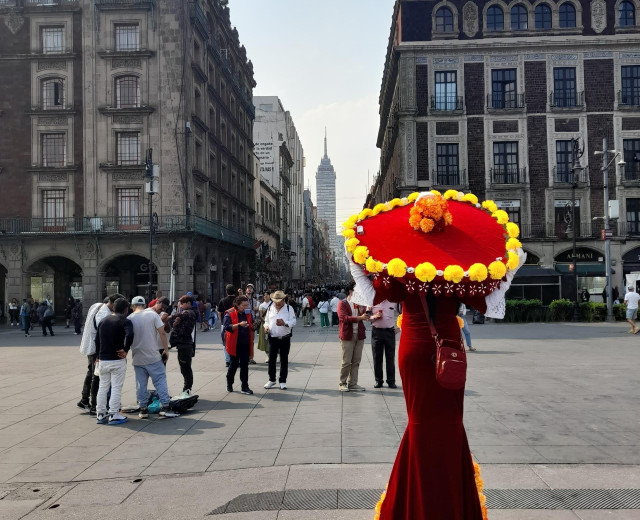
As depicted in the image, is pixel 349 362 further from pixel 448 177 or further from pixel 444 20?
pixel 444 20

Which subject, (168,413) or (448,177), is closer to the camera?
(168,413)

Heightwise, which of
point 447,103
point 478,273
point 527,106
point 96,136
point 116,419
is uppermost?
point 447,103

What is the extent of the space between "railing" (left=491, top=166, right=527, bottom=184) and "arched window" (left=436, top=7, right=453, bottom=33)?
1026 centimetres

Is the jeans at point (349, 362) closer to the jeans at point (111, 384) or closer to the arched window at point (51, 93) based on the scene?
the jeans at point (111, 384)

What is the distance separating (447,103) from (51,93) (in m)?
25.4

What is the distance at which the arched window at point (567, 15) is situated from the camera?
129 feet

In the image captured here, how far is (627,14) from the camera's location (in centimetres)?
3934

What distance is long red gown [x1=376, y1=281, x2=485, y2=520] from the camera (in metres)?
3.63

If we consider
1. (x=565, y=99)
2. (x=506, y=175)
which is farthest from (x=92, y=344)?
(x=565, y=99)

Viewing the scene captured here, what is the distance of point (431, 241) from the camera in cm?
372

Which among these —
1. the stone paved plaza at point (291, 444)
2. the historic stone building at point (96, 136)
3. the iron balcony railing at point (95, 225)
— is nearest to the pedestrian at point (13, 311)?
the historic stone building at point (96, 136)

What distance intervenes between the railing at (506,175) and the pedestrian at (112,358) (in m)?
35.1

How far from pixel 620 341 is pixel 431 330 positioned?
15.5 m

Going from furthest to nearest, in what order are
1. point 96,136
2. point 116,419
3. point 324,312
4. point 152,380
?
point 96,136 < point 324,312 < point 152,380 < point 116,419
